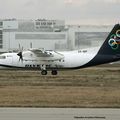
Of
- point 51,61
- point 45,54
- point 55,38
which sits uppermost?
point 45,54

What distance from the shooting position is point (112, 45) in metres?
52.8

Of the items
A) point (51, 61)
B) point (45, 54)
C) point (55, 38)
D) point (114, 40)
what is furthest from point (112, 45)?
point (55, 38)

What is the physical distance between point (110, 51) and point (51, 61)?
6.43 metres

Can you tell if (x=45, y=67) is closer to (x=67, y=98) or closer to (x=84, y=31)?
(x=67, y=98)

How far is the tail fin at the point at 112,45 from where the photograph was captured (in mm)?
52188

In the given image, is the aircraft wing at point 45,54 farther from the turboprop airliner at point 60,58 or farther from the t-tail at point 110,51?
the t-tail at point 110,51

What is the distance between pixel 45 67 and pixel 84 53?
14.6 feet

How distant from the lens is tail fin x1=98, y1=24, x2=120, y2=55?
52.2 metres
